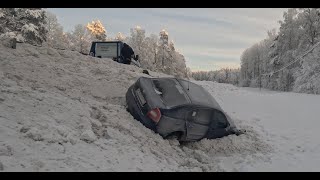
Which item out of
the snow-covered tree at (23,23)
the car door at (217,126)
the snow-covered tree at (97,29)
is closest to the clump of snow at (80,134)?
the car door at (217,126)

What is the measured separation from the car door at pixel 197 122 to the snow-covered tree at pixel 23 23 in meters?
23.3

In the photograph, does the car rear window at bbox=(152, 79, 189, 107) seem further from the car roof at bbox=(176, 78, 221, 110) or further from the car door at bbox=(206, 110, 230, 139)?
the car door at bbox=(206, 110, 230, 139)

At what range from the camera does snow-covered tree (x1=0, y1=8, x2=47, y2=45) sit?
100 feet

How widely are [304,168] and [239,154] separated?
62.6 inches

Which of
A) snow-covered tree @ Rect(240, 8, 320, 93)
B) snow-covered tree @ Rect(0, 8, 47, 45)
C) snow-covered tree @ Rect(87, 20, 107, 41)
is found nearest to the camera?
snow-covered tree @ Rect(0, 8, 47, 45)

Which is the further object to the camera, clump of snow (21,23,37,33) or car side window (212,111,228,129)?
clump of snow (21,23,37,33)

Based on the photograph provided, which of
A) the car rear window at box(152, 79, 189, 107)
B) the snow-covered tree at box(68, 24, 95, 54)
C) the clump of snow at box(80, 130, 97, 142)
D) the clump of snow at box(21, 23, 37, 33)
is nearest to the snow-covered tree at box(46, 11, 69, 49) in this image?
the snow-covered tree at box(68, 24, 95, 54)

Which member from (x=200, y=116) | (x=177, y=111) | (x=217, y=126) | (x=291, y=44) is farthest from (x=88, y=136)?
(x=291, y=44)

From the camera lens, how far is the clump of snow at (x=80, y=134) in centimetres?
725

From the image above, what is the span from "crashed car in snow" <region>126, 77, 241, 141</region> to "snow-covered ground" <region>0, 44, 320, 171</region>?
231 mm

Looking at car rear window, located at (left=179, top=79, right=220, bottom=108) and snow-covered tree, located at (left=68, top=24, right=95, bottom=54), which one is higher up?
snow-covered tree, located at (left=68, top=24, right=95, bottom=54)

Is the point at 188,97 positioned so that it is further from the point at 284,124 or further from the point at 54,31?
the point at 54,31

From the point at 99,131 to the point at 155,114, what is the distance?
4.89 feet

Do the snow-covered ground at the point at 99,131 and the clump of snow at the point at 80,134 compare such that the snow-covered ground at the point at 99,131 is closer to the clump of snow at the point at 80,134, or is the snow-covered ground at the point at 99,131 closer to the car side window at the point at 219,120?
the clump of snow at the point at 80,134
